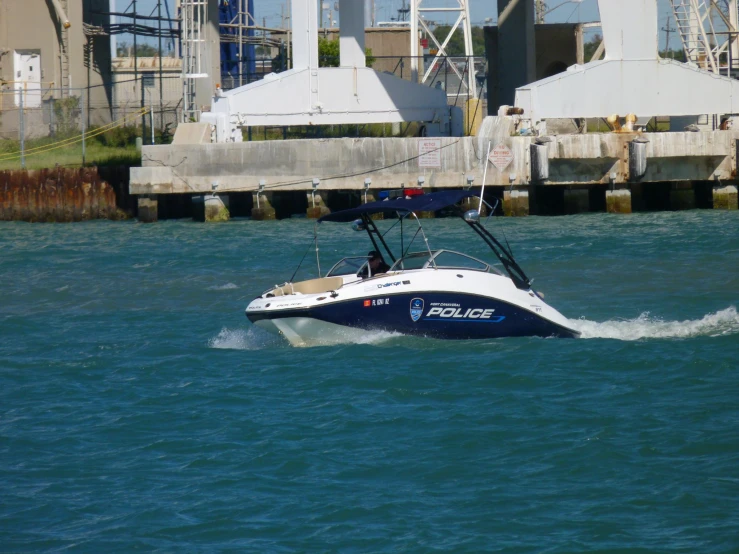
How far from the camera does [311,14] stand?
33.1 meters

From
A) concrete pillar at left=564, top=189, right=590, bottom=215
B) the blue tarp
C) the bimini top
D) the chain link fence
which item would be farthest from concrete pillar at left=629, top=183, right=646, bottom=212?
the blue tarp

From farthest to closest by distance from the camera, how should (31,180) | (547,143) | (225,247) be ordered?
(31,180) → (547,143) → (225,247)

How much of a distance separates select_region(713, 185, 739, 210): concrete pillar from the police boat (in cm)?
1642

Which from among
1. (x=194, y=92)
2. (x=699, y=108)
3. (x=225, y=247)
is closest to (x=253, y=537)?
(x=225, y=247)

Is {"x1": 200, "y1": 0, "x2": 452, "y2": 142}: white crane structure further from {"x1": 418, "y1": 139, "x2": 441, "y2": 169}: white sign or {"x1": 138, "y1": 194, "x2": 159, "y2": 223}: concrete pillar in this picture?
{"x1": 418, "y1": 139, "x2": 441, "y2": 169}: white sign

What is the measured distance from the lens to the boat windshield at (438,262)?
16125 mm

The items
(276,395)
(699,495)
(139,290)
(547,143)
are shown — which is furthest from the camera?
(547,143)

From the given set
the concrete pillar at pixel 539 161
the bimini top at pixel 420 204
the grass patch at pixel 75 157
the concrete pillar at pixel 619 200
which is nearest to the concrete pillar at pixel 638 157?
the concrete pillar at pixel 619 200

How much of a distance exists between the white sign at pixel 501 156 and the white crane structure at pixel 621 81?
111 centimetres

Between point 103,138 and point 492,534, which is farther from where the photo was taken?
point 103,138

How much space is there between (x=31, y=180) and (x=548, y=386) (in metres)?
22.3

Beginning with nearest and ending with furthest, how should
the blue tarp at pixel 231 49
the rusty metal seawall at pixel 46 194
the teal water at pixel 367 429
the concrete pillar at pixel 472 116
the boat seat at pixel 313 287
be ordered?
the teal water at pixel 367 429 < the boat seat at pixel 313 287 < the rusty metal seawall at pixel 46 194 < the concrete pillar at pixel 472 116 < the blue tarp at pixel 231 49

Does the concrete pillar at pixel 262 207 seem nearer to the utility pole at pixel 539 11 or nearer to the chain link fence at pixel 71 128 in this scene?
the chain link fence at pixel 71 128

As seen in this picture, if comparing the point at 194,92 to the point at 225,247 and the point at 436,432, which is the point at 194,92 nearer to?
the point at 225,247
